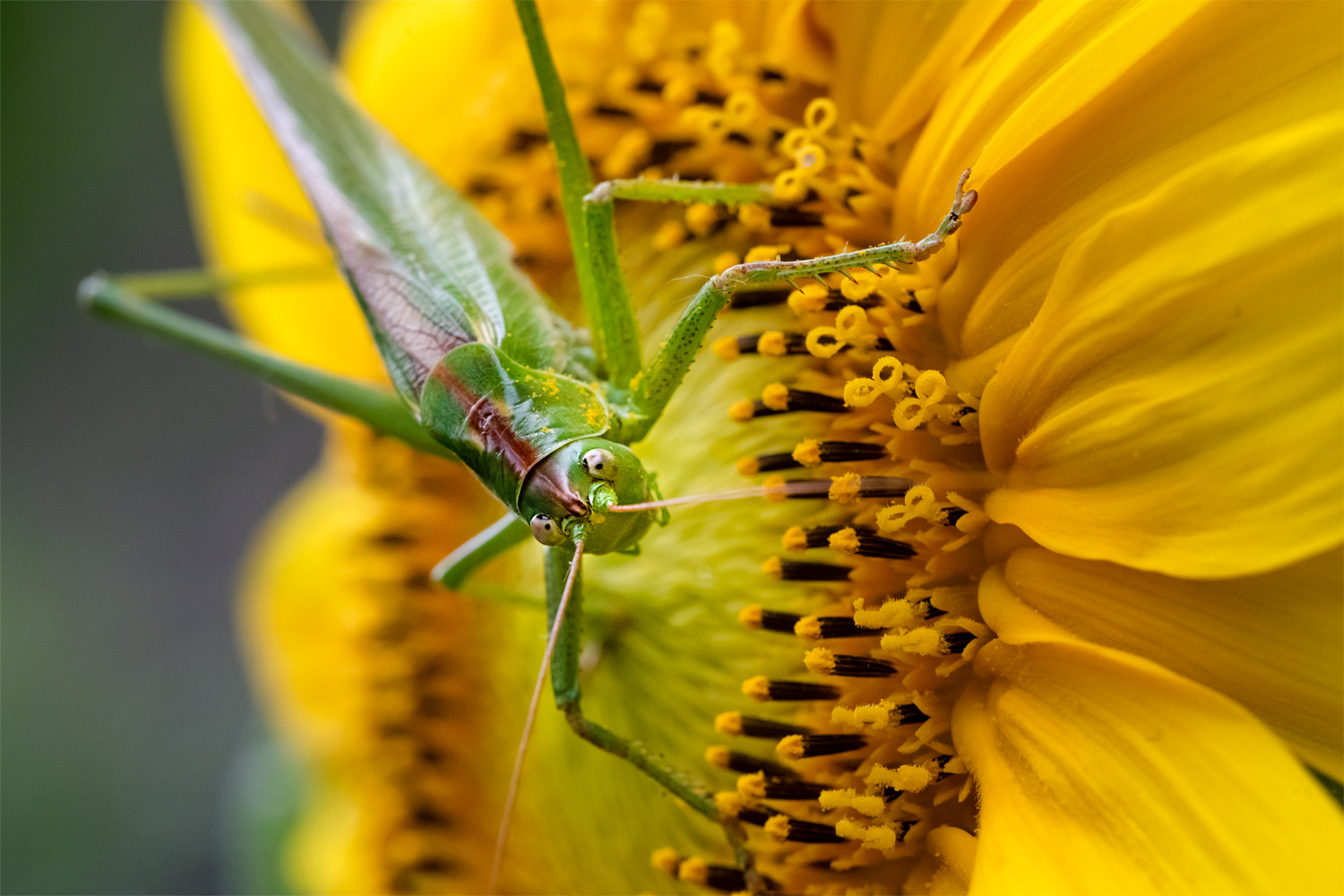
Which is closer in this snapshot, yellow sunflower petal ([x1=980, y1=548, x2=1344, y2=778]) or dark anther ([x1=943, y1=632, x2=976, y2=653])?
yellow sunflower petal ([x1=980, y1=548, x2=1344, y2=778])

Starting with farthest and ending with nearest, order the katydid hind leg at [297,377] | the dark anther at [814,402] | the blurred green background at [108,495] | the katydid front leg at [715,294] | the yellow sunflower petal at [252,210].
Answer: the blurred green background at [108,495]
the yellow sunflower petal at [252,210]
the katydid hind leg at [297,377]
the dark anther at [814,402]
the katydid front leg at [715,294]

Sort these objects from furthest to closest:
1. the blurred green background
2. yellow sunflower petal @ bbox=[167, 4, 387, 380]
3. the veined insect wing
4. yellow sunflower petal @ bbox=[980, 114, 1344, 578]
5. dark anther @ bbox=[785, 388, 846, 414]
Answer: the blurred green background, yellow sunflower petal @ bbox=[167, 4, 387, 380], the veined insect wing, dark anther @ bbox=[785, 388, 846, 414], yellow sunflower petal @ bbox=[980, 114, 1344, 578]

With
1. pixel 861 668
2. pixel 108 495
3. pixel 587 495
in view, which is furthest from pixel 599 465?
pixel 108 495

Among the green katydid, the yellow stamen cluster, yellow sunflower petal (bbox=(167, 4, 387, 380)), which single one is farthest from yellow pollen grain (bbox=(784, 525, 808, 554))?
yellow sunflower petal (bbox=(167, 4, 387, 380))

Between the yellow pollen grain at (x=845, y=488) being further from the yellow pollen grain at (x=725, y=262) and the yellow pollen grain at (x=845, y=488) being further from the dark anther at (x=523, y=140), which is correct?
the dark anther at (x=523, y=140)

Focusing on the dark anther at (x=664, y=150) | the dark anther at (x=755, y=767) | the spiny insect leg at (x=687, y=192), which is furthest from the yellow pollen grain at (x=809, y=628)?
the dark anther at (x=664, y=150)

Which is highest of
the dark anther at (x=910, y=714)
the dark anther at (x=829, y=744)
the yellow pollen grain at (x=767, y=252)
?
the yellow pollen grain at (x=767, y=252)

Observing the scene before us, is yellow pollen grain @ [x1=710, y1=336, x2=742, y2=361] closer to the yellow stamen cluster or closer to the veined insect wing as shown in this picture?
the yellow stamen cluster
